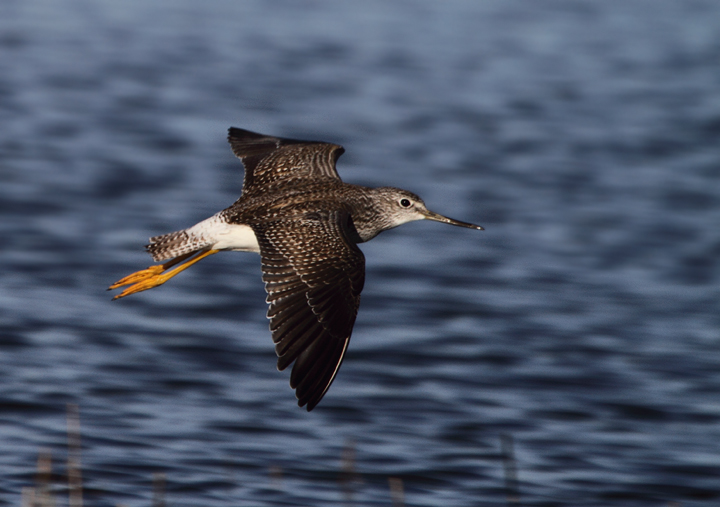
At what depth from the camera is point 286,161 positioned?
9047 millimetres

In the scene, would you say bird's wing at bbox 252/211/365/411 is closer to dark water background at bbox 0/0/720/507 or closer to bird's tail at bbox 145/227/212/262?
bird's tail at bbox 145/227/212/262

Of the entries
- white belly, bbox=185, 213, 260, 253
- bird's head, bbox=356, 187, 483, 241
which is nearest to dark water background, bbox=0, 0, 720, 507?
white belly, bbox=185, 213, 260, 253

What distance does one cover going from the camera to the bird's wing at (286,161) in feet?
29.2

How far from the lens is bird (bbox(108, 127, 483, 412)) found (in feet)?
22.6

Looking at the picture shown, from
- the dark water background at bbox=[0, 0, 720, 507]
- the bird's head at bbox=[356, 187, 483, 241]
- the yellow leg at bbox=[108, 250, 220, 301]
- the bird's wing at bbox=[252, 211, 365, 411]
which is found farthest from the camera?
the dark water background at bbox=[0, 0, 720, 507]

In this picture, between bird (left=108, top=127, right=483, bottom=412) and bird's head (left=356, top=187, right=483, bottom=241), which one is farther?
bird's head (left=356, top=187, right=483, bottom=241)

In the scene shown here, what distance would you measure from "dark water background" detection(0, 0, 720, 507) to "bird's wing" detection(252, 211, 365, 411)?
4.56ft

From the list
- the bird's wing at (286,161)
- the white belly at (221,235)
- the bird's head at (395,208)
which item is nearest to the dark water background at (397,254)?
the white belly at (221,235)

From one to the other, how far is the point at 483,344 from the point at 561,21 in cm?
1550

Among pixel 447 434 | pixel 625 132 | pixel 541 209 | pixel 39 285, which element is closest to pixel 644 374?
pixel 447 434

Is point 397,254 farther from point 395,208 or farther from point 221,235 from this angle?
point 221,235

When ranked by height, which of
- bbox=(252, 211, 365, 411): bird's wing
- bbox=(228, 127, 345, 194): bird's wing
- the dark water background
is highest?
bbox=(228, 127, 345, 194): bird's wing

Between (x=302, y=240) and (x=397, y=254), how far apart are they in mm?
7445

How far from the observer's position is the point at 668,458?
10125 millimetres
